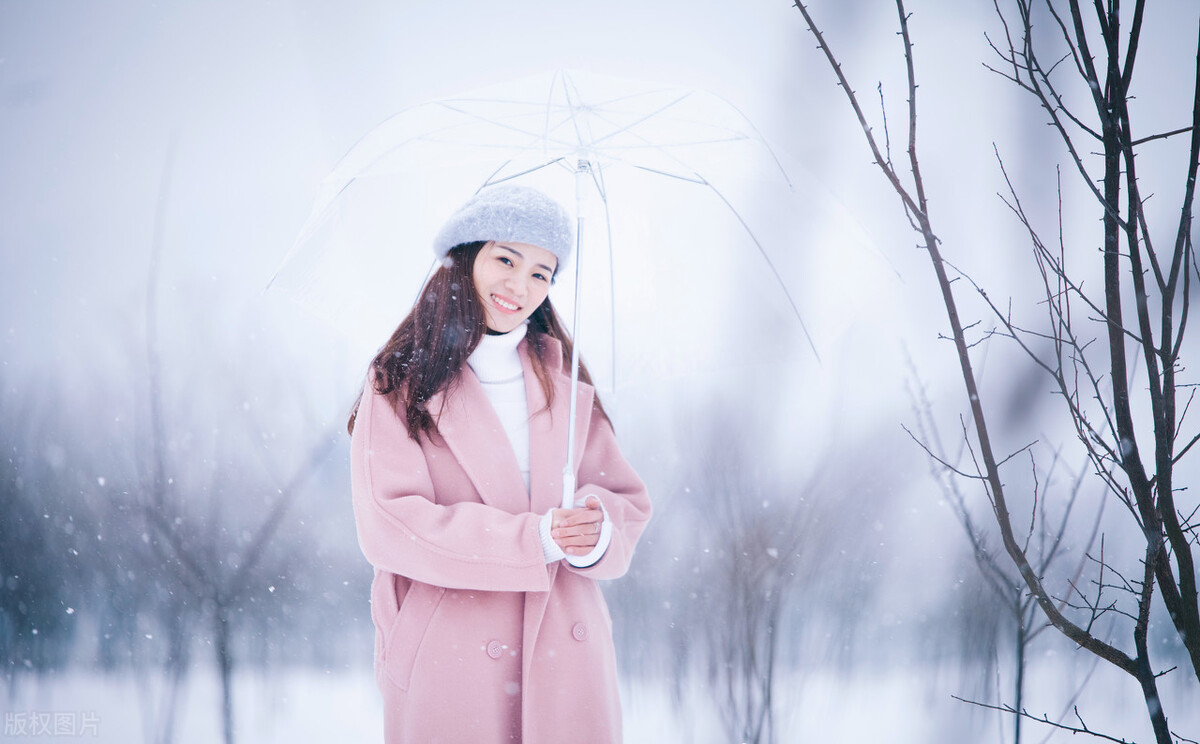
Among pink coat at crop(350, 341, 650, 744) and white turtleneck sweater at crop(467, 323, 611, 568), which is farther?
white turtleneck sweater at crop(467, 323, 611, 568)

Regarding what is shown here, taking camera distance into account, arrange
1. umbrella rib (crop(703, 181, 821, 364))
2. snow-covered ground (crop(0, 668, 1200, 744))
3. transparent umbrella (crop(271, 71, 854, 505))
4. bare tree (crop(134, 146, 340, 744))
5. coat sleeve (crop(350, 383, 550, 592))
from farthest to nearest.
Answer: bare tree (crop(134, 146, 340, 744)) < snow-covered ground (crop(0, 668, 1200, 744)) < umbrella rib (crop(703, 181, 821, 364)) < transparent umbrella (crop(271, 71, 854, 505)) < coat sleeve (crop(350, 383, 550, 592))

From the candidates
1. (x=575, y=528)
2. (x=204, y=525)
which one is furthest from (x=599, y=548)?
(x=204, y=525)

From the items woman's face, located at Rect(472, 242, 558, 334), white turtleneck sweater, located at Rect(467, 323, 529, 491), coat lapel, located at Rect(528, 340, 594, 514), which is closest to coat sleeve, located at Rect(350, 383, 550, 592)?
coat lapel, located at Rect(528, 340, 594, 514)

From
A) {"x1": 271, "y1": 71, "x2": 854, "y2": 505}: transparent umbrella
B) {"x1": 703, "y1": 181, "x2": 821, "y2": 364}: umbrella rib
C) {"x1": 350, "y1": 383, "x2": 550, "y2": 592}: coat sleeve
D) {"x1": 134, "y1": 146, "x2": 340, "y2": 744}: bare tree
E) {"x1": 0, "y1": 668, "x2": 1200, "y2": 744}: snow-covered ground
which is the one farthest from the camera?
{"x1": 134, "y1": 146, "x2": 340, "y2": 744}: bare tree

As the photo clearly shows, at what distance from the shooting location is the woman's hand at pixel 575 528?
4.71ft

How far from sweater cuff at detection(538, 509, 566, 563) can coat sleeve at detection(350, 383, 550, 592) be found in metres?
0.01

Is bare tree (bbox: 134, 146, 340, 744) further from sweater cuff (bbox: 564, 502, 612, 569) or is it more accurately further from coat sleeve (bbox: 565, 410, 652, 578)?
sweater cuff (bbox: 564, 502, 612, 569)

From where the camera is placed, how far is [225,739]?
3.46 metres

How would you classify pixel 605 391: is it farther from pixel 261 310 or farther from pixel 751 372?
pixel 261 310

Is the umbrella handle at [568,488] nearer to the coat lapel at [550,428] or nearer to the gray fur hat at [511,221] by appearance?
the coat lapel at [550,428]

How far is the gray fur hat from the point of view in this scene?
1.57m

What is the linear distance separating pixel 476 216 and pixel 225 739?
3.16m

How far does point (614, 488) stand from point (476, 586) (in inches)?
16.8

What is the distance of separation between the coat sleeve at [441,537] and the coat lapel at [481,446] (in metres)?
0.07
